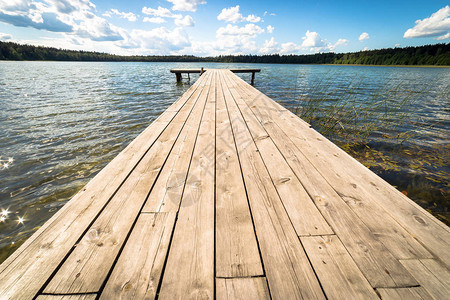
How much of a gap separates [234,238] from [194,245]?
0.23m

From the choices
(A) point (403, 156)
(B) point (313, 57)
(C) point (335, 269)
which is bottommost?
(A) point (403, 156)

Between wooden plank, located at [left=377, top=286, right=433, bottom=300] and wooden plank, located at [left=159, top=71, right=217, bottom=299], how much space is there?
0.77 m

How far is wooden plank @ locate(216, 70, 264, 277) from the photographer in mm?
936

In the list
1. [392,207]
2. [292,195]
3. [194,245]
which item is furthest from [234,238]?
[392,207]

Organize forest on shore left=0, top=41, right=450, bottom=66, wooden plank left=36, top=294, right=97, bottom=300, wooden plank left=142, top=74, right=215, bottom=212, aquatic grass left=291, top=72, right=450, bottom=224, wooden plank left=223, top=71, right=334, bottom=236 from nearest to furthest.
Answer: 1. wooden plank left=36, top=294, right=97, bottom=300
2. wooden plank left=223, top=71, right=334, bottom=236
3. wooden plank left=142, top=74, right=215, bottom=212
4. aquatic grass left=291, top=72, right=450, bottom=224
5. forest on shore left=0, top=41, right=450, bottom=66

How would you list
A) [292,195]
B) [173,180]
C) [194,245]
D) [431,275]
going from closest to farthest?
1. [431,275]
2. [194,245]
3. [292,195]
4. [173,180]

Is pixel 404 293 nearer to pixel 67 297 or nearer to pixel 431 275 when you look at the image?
pixel 431 275

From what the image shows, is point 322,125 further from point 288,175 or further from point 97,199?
point 97,199

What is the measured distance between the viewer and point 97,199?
1.36 metres

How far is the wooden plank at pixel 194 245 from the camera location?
844 millimetres

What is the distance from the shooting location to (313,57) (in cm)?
6588

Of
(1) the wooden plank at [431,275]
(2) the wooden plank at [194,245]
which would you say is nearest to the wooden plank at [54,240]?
(2) the wooden plank at [194,245]

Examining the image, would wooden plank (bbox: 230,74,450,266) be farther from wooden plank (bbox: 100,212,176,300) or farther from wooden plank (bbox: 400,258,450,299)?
wooden plank (bbox: 100,212,176,300)

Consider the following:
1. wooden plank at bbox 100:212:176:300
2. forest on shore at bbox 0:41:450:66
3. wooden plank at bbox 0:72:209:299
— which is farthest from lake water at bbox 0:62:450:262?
forest on shore at bbox 0:41:450:66
